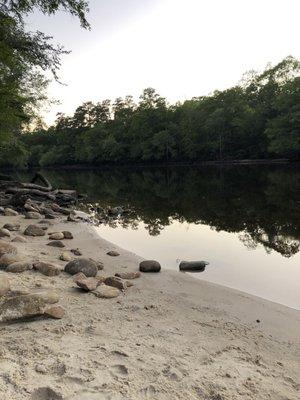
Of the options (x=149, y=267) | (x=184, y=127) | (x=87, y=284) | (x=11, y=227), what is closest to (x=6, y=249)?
(x=87, y=284)

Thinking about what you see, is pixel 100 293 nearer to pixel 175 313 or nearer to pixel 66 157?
pixel 175 313

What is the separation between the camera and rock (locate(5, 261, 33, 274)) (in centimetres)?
745

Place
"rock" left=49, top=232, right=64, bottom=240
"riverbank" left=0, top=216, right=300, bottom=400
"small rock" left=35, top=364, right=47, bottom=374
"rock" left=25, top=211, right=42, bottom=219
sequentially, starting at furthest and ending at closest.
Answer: "rock" left=25, top=211, right=42, bottom=219 < "rock" left=49, top=232, right=64, bottom=240 < "small rock" left=35, top=364, right=47, bottom=374 < "riverbank" left=0, top=216, right=300, bottom=400

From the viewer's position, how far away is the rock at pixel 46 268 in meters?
7.67

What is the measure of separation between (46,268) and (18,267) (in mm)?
535

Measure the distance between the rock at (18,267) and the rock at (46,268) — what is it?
15 cm

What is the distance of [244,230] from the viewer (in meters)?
14.5

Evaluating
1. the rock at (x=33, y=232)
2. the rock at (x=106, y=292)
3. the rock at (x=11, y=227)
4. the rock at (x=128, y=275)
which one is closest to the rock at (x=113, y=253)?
the rock at (x=128, y=275)

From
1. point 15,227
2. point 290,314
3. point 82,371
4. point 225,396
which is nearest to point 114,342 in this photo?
point 82,371

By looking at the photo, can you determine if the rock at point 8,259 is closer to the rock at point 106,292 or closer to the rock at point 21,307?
the rock at point 106,292

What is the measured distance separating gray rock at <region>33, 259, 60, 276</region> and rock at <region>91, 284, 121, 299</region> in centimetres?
119

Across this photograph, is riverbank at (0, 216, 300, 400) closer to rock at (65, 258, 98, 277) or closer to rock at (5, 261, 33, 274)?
rock at (5, 261, 33, 274)

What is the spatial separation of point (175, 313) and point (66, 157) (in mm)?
113559

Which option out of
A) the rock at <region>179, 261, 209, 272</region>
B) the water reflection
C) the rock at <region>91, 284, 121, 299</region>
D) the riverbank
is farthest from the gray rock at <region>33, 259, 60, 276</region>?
the water reflection
